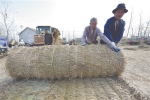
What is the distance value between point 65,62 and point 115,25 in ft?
5.00

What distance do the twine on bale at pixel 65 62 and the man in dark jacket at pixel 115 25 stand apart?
478 mm

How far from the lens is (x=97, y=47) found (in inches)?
118

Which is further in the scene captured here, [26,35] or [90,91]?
[26,35]

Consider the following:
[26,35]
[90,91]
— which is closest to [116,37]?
[90,91]

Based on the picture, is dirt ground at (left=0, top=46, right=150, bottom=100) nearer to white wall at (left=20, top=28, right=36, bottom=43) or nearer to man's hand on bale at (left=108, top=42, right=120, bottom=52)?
man's hand on bale at (left=108, top=42, right=120, bottom=52)

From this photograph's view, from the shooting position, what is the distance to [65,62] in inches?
107

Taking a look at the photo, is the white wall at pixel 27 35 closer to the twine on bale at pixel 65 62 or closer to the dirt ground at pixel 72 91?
the twine on bale at pixel 65 62

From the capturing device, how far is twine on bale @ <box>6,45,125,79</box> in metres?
2.72

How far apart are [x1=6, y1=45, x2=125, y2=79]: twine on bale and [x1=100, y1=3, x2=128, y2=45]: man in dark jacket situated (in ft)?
1.57

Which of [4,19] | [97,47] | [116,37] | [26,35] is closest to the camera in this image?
[97,47]

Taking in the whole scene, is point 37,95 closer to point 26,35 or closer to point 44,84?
point 44,84

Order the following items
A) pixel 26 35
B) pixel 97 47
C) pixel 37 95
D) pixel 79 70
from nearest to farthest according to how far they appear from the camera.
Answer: pixel 37 95, pixel 79 70, pixel 97 47, pixel 26 35

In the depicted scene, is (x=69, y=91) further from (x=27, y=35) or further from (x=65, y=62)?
(x=27, y=35)

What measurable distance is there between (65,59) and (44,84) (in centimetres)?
64
